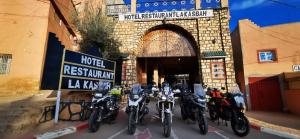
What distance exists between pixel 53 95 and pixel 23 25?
442cm

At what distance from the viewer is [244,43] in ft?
42.1

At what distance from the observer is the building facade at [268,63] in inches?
461

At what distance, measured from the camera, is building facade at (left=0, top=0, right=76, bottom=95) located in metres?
9.07

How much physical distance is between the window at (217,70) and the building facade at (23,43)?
10036mm

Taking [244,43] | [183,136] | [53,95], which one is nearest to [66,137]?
[183,136]

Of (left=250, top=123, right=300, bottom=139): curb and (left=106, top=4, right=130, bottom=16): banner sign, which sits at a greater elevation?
(left=106, top=4, right=130, bottom=16): banner sign

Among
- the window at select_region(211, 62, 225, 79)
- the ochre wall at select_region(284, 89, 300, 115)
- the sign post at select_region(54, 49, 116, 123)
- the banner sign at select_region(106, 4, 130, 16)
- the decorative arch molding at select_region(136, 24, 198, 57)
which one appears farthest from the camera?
the banner sign at select_region(106, 4, 130, 16)

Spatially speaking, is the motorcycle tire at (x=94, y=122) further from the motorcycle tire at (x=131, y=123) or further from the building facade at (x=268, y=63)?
the building facade at (x=268, y=63)

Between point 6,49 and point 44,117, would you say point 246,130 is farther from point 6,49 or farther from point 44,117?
point 6,49

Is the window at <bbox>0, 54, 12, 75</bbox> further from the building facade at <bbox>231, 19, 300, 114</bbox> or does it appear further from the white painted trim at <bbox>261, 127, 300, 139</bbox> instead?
the building facade at <bbox>231, 19, 300, 114</bbox>

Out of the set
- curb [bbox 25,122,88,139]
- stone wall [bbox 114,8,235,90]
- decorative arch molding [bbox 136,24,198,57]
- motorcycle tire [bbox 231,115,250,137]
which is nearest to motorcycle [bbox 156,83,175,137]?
motorcycle tire [bbox 231,115,250,137]

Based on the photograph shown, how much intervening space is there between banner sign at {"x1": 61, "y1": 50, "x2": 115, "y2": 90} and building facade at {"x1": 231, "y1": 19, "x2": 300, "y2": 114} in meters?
10.6

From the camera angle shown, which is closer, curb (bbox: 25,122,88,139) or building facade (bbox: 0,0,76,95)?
curb (bbox: 25,122,88,139)

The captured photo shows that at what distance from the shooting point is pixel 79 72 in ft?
20.1
